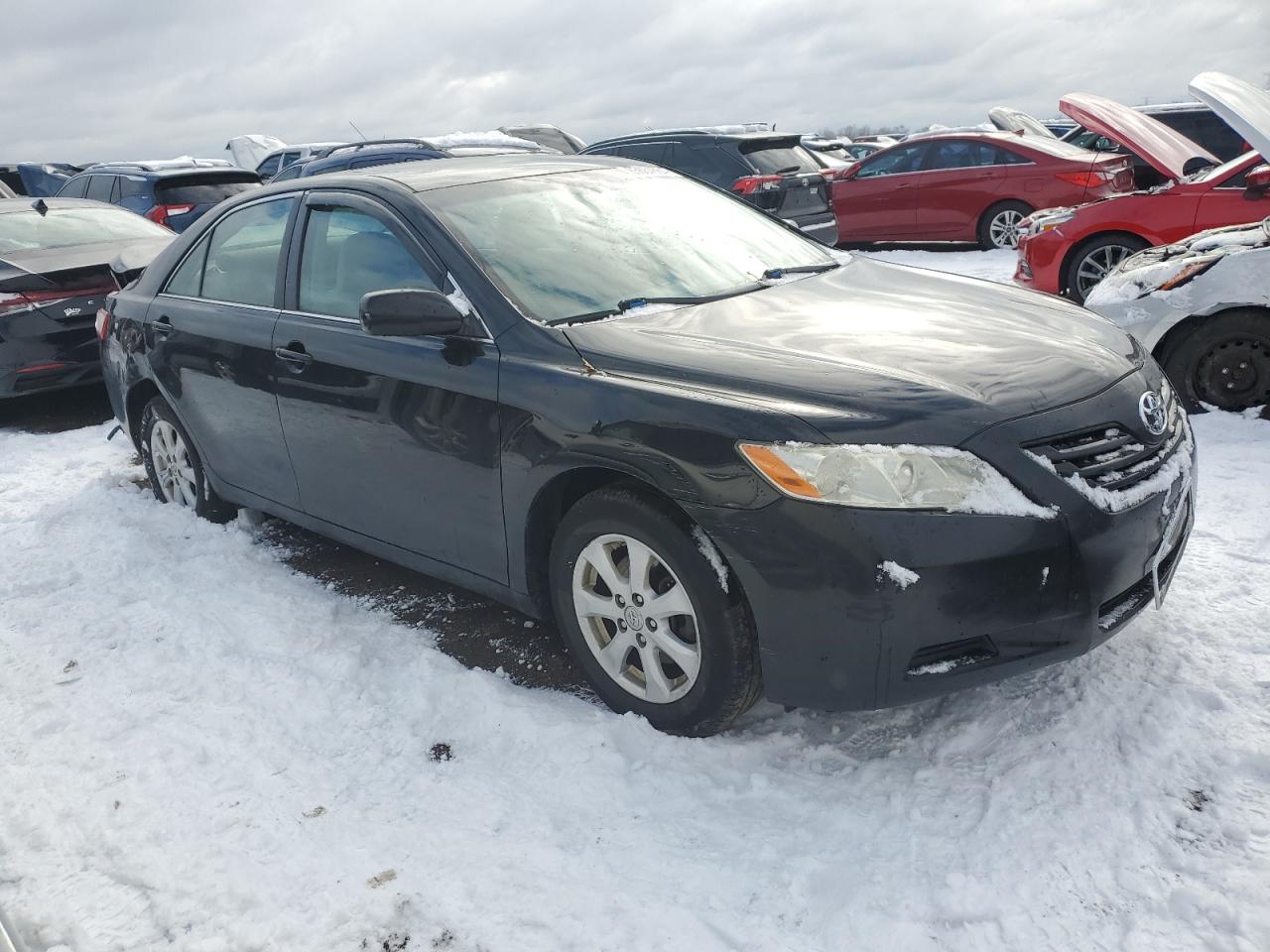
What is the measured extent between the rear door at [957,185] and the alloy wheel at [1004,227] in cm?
18

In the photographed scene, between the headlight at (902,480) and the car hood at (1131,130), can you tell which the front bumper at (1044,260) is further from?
the headlight at (902,480)

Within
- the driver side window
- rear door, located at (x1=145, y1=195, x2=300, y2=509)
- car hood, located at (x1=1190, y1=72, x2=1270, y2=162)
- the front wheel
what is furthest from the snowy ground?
the driver side window

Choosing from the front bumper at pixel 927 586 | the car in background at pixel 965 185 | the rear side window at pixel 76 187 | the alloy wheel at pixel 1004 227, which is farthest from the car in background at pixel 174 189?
the front bumper at pixel 927 586

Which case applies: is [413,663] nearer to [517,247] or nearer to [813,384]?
[517,247]

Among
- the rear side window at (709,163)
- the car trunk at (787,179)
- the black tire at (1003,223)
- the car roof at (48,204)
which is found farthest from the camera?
the black tire at (1003,223)

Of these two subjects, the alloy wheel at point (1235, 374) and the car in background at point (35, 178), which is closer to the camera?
the alloy wheel at point (1235, 374)

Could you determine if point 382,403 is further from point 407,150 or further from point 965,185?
point 965,185

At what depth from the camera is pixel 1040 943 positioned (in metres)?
2.12

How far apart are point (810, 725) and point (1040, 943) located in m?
0.94

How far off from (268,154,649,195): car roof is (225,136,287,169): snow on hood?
2408cm

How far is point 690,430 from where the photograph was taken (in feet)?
8.55

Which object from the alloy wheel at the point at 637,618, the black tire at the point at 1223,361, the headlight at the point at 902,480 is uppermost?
the headlight at the point at 902,480

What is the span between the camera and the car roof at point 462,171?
3.71 m

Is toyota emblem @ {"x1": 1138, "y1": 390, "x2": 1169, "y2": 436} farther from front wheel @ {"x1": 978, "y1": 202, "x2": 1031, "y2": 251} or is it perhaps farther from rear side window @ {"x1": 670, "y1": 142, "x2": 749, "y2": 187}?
front wheel @ {"x1": 978, "y1": 202, "x2": 1031, "y2": 251}
